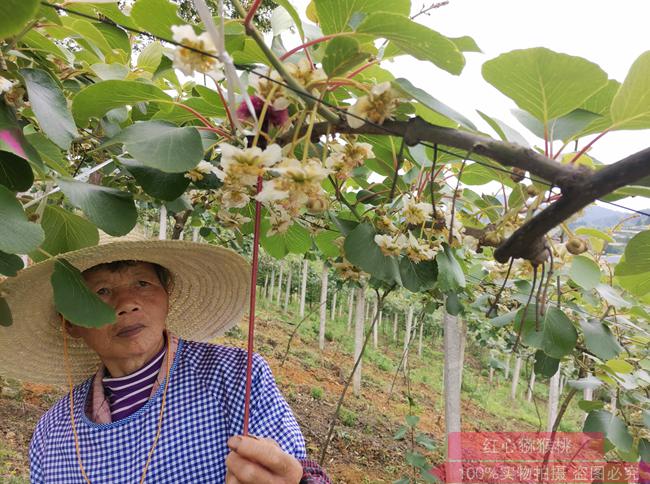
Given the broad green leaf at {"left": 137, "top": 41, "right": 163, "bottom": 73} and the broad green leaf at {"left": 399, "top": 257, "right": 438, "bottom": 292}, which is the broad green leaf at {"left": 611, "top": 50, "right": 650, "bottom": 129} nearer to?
the broad green leaf at {"left": 399, "top": 257, "right": 438, "bottom": 292}

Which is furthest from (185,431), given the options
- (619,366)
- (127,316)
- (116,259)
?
(619,366)

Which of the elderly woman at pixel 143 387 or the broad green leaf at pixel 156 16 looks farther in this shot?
the elderly woman at pixel 143 387

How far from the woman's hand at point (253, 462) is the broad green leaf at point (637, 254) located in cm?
70

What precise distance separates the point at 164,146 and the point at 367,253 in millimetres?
430

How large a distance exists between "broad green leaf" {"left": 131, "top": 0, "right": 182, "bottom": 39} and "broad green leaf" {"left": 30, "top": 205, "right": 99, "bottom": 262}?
436 millimetres

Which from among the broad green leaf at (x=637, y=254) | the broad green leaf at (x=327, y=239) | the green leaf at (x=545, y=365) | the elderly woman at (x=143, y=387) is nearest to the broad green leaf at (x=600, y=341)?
the green leaf at (x=545, y=365)

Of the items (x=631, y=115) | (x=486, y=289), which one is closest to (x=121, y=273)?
(x=631, y=115)

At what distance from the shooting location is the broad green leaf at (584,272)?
92 cm

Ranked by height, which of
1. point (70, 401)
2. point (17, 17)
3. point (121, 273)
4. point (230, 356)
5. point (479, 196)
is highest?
point (17, 17)

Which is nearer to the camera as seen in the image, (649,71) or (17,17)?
(17,17)

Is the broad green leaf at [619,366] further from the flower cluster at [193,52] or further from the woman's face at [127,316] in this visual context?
the flower cluster at [193,52]

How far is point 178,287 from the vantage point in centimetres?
146

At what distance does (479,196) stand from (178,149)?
2.94 ft

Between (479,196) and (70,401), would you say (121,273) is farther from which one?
(479,196)
